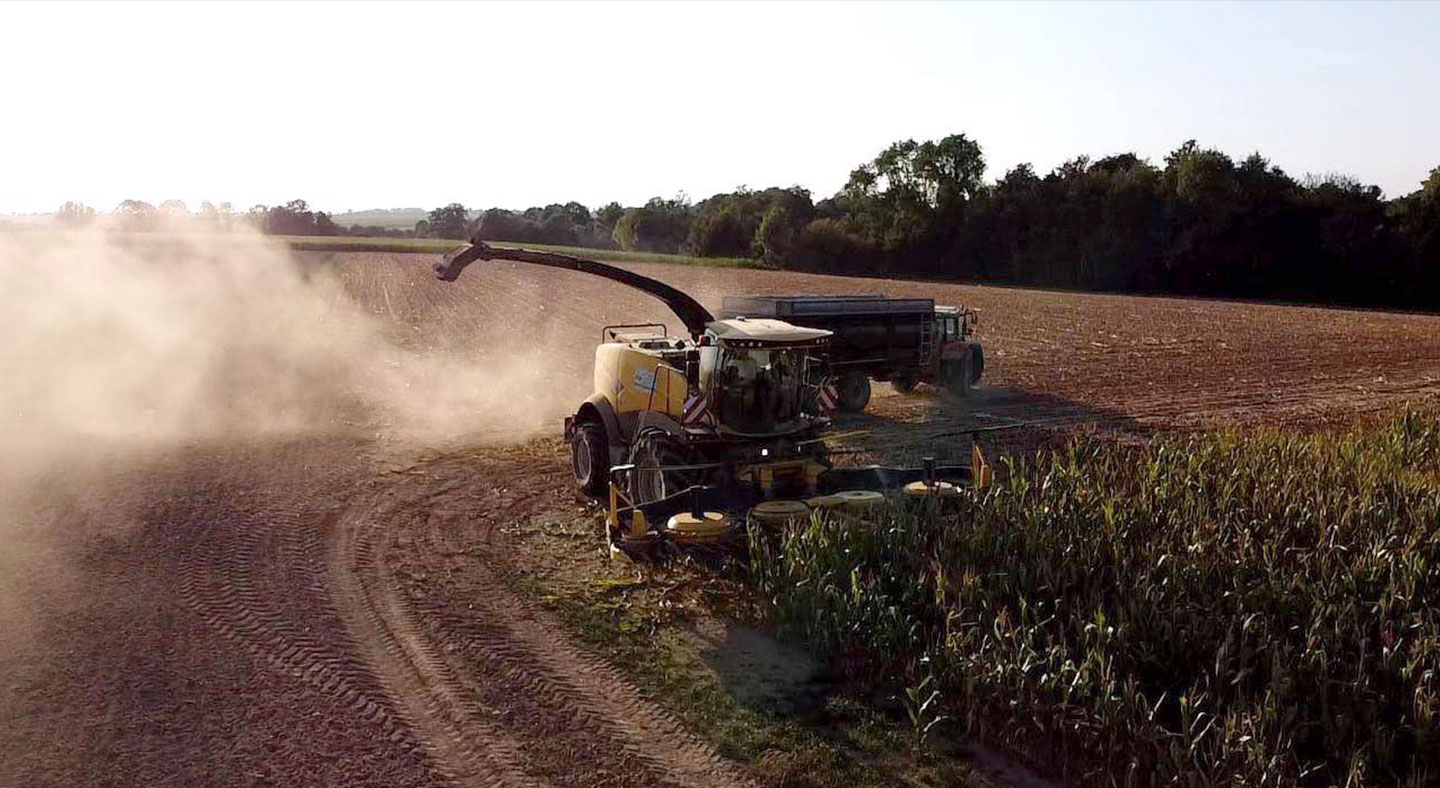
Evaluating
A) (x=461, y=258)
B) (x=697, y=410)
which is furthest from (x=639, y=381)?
(x=461, y=258)

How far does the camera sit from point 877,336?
61.1ft

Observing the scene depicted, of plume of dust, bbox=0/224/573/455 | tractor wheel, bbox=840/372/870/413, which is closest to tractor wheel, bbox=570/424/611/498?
plume of dust, bbox=0/224/573/455

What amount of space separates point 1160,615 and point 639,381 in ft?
22.1

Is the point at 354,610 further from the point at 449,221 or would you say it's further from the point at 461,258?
the point at 449,221

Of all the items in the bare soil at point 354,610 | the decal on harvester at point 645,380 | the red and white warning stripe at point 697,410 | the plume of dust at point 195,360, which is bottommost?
the bare soil at point 354,610

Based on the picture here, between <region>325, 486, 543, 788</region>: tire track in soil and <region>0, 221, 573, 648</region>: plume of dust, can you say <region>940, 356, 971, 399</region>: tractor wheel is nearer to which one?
<region>0, 221, 573, 648</region>: plume of dust

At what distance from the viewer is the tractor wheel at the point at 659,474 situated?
36.5ft

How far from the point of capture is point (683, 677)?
7.87 metres

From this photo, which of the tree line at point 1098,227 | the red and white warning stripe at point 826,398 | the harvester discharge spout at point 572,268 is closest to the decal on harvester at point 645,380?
the harvester discharge spout at point 572,268

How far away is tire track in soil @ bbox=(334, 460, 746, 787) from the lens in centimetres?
666

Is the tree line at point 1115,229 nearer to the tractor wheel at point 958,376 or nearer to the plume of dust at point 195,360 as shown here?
the plume of dust at point 195,360

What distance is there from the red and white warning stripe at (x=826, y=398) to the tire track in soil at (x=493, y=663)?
3831 millimetres

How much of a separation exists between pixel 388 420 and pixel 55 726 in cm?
1107

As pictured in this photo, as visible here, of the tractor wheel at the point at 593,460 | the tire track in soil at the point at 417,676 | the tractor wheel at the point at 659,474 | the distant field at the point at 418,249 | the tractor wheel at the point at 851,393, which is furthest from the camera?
the distant field at the point at 418,249
